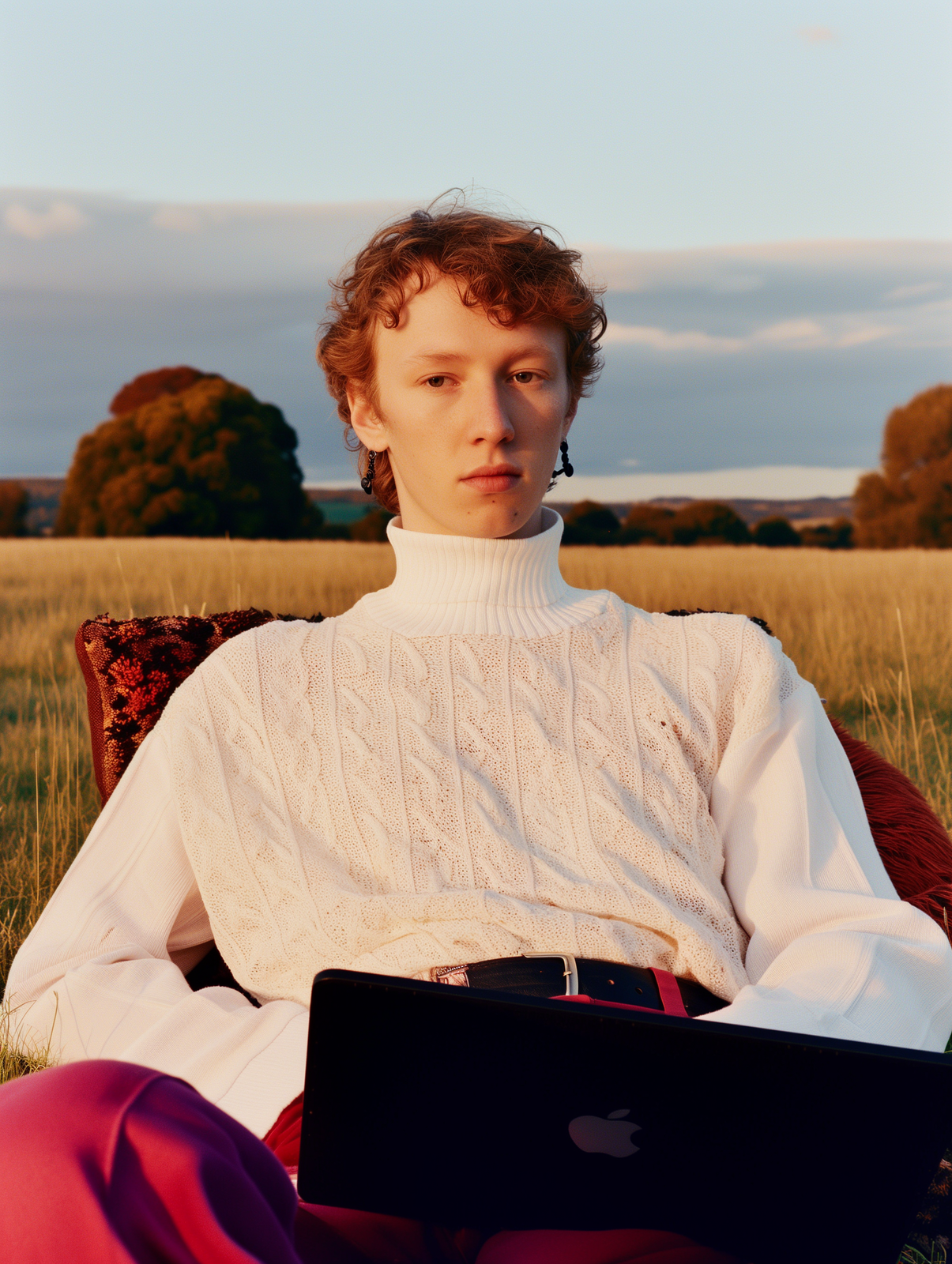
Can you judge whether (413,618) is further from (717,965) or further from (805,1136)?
(805,1136)

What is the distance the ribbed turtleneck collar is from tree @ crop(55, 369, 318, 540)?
35.4 ft

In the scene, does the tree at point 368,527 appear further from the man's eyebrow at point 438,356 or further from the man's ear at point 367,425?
the man's eyebrow at point 438,356

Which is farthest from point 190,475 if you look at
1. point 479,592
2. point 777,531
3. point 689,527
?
point 479,592

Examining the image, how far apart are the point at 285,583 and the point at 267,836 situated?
372cm

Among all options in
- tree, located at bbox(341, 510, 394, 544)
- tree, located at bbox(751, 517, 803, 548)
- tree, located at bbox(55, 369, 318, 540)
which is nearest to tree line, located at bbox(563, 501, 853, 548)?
tree, located at bbox(751, 517, 803, 548)

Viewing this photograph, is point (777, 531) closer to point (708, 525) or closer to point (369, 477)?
point (708, 525)

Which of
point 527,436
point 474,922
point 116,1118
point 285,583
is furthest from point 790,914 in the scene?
point 285,583

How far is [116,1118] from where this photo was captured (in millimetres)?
773

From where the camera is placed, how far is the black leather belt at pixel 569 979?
1457mm

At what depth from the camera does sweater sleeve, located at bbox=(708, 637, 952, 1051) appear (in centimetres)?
142

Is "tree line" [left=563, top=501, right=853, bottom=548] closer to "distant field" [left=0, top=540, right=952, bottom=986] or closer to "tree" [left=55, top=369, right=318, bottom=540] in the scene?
"distant field" [left=0, top=540, right=952, bottom=986]

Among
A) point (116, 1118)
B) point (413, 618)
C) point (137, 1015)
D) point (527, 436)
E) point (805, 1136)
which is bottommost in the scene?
point (137, 1015)

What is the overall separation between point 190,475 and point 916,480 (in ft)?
33.8

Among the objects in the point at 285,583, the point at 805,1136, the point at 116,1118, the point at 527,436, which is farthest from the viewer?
the point at 285,583
